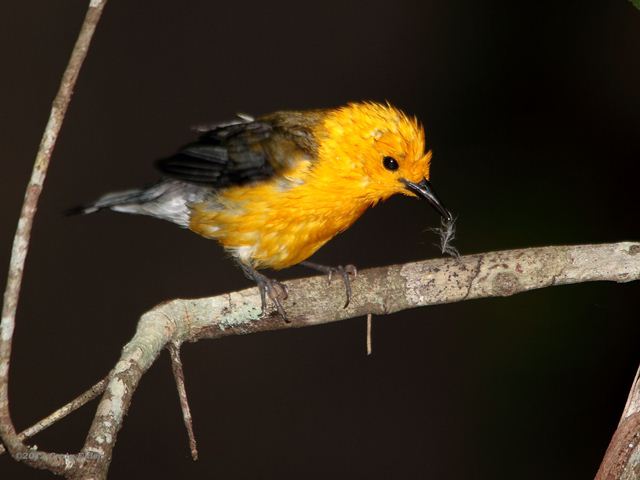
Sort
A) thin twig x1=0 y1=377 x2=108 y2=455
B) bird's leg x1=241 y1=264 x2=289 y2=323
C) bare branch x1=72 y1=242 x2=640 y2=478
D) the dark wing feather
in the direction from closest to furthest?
thin twig x1=0 y1=377 x2=108 y2=455 → bare branch x1=72 y1=242 x2=640 y2=478 → bird's leg x1=241 y1=264 x2=289 y2=323 → the dark wing feather

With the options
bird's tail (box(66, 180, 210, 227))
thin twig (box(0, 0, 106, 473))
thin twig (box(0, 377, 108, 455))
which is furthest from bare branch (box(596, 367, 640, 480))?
bird's tail (box(66, 180, 210, 227))

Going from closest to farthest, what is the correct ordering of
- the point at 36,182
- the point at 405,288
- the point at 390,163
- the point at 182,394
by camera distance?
the point at 36,182 < the point at 182,394 < the point at 405,288 < the point at 390,163

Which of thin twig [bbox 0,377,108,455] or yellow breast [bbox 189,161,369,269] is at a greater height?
yellow breast [bbox 189,161,369,269]

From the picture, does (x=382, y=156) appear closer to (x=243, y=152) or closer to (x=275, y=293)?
(x=243, y=152)

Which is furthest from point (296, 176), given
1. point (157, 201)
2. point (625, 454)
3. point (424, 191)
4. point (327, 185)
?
point (625, 454)

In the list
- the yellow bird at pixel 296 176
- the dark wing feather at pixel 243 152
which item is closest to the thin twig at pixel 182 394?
the yellow bird at pixel 296 176

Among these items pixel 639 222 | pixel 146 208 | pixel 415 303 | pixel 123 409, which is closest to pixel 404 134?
pixel 415 303

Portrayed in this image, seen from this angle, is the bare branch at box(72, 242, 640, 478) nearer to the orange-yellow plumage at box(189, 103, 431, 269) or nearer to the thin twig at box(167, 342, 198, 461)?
the thin twig at box(167, 342, 198, 461)
